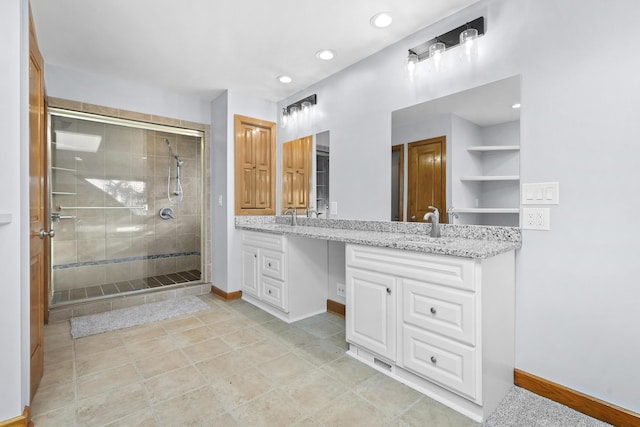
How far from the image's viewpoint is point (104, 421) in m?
1.52

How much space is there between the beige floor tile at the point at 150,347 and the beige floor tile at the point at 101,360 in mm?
49

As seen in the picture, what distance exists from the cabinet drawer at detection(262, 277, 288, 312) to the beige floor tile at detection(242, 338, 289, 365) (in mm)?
438

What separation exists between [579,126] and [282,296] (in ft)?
7.83

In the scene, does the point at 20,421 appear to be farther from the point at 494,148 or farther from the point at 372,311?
the point at 494,148

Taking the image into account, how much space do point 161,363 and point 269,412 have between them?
95cm

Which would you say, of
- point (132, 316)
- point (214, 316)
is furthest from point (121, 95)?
point (214, 316)

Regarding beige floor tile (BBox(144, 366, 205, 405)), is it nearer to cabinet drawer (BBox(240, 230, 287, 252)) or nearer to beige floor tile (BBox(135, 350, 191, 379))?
beige floor tile (BBox(135, 350, 191, 379))

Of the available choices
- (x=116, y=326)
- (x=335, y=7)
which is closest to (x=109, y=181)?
(x=116, y=326)

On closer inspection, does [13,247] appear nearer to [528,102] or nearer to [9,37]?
[9,37]

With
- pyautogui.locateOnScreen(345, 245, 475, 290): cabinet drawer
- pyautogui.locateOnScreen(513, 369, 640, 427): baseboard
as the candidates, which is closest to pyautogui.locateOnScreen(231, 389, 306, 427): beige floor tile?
pyautogui.locateOnScreen(345, 245, 475, 290): cabinet drawer

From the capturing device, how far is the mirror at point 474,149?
182cm

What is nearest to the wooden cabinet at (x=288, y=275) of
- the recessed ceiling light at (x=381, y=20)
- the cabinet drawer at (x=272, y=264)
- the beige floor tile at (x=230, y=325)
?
the cabinet drawer at (x=272, y=264)

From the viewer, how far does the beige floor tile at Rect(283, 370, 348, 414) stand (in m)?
1.66

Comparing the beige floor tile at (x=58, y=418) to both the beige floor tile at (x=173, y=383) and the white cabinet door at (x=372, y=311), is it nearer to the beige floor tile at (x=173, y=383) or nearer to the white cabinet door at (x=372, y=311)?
the beige floor tile at (x=173, y=383)
